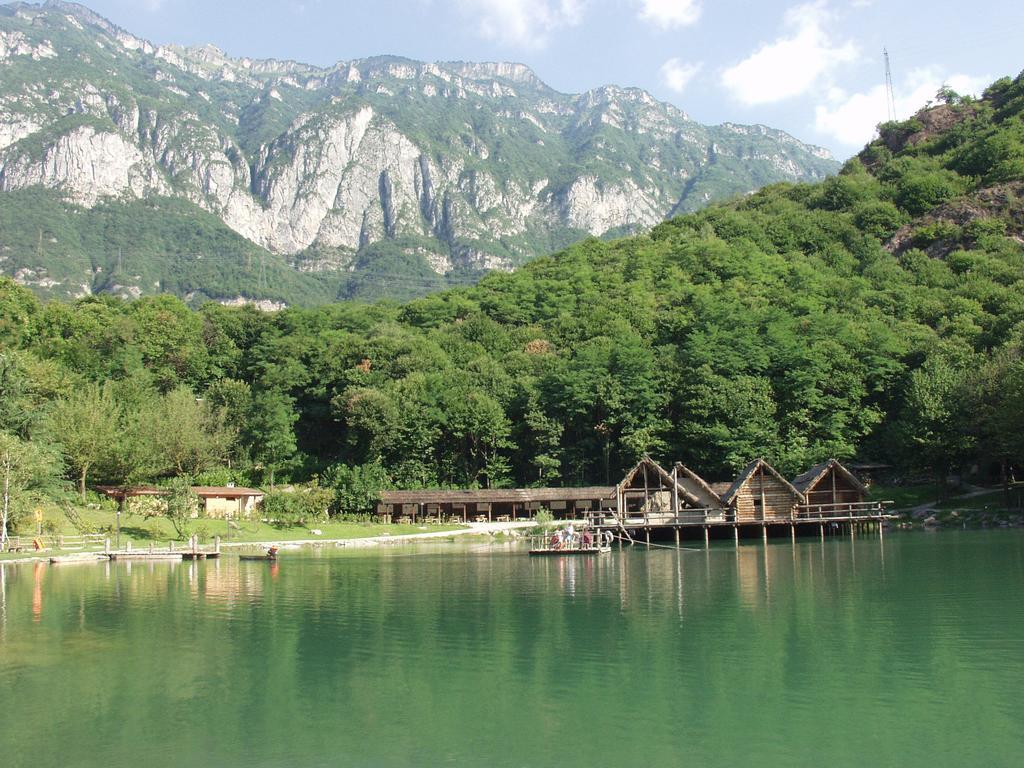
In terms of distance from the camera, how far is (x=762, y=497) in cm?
5384

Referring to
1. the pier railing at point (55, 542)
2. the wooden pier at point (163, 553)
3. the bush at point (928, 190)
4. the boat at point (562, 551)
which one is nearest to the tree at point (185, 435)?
the pier railing at point (55, 542)

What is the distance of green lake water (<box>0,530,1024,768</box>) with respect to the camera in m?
12.7

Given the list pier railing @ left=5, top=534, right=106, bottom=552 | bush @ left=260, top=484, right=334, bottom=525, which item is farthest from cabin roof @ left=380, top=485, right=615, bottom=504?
pier railing @ left=5, top=534, right=106, bottom=552

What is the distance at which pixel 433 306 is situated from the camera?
110 meters

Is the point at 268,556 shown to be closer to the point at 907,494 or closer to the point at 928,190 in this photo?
the point at 907,494

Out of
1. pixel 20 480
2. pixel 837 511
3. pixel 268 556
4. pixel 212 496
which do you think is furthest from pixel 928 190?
pixel 20 480

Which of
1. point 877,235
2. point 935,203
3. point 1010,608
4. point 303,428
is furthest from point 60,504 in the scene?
point 935,203

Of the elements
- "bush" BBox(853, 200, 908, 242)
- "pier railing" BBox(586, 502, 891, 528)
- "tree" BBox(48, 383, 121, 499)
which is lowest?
"pier railing" BBox(586, 502, 891, 528)

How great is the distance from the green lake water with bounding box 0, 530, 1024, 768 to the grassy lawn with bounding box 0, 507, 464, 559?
64.7 ft

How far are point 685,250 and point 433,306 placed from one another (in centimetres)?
3314

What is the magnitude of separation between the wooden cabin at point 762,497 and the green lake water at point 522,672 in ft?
70.6

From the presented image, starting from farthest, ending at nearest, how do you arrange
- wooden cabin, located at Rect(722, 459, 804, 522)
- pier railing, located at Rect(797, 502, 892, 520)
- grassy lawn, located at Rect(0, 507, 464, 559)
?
wooden cabin, located at Rect(722, 459, 804, 522)
pier railing, located at Rect(797, 502, 892, 520)
grassy lawn, located at Rect(0, 507, 464, 559)

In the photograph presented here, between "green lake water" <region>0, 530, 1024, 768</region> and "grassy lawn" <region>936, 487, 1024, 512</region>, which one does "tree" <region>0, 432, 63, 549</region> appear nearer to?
"green lake water" <region>0, 530, 1024, 768</region>

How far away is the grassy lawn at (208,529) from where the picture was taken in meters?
51.4
